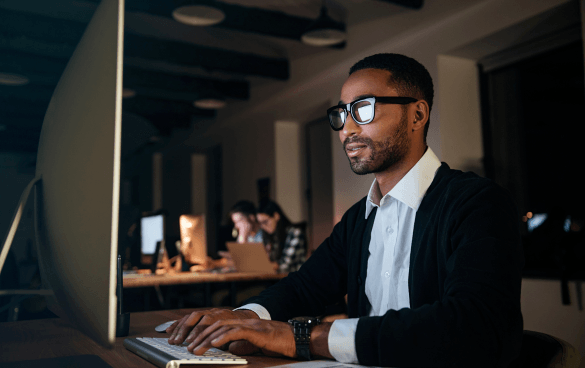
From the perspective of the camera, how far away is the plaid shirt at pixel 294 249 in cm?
423

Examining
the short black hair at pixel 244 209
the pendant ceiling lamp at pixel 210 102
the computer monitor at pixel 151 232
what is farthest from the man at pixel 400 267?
the pendant ceiling lamp at pixel 210 102

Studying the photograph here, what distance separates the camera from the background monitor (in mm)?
565

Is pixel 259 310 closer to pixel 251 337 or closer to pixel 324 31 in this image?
pixel 251 337

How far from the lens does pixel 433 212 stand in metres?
1.16

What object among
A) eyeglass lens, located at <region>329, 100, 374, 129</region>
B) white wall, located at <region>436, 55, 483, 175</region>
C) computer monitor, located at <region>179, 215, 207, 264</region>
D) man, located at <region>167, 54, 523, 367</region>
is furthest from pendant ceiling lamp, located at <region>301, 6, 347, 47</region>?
eyeglass lens, located at <region>329, 100, 374, 129</region>

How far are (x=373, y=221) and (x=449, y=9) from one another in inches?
142

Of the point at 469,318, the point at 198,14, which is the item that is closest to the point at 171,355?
the point at 469,318

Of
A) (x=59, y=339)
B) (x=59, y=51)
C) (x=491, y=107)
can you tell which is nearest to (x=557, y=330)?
(x=491, y=107)

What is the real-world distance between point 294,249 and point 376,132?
3123mm

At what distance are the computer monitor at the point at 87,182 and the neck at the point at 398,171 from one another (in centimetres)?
86

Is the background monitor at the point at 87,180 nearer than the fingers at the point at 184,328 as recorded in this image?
Yes

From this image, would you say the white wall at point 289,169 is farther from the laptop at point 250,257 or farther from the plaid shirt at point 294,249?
the laptop at point 250,257

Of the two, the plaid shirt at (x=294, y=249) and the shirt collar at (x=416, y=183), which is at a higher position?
the shirt collar at (x=416, y=183)

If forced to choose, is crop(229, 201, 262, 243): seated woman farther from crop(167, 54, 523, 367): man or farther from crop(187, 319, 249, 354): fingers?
crop(187, 319, 249, 354): fingers
